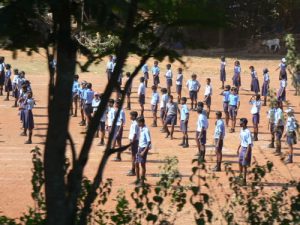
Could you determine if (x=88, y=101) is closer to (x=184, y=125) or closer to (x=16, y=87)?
(x=184, y=125)

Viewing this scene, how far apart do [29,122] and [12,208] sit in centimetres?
705

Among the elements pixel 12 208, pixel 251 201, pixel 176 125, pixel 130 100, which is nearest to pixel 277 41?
pixel 130 100

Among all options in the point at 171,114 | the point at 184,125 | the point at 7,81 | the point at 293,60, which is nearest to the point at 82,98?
the point at 171,114

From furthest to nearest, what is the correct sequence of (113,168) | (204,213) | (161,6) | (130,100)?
(130,100)
(113,168)
(204,213)
(161,6)

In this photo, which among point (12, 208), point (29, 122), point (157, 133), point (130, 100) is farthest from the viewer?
point (130, 100)

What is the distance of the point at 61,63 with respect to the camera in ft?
15.3

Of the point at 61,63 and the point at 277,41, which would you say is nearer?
the point at 61,63

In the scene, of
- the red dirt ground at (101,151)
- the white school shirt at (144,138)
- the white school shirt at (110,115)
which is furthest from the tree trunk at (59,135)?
the white school shirt at (110,115)

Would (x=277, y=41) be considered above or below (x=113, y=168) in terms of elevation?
above

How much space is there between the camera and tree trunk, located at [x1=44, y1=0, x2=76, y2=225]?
4.65 m

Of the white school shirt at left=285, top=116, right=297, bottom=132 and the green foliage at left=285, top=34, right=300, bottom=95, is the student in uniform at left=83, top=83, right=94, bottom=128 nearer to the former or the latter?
the white school shirt at left=285, top=116, right=297, bottom=132

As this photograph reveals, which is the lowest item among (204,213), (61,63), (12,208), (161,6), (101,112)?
(12,208)

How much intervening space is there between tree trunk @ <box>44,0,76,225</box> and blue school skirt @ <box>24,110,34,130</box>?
1522 centimetres

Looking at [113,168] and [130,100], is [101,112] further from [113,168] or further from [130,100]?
[130,100]
